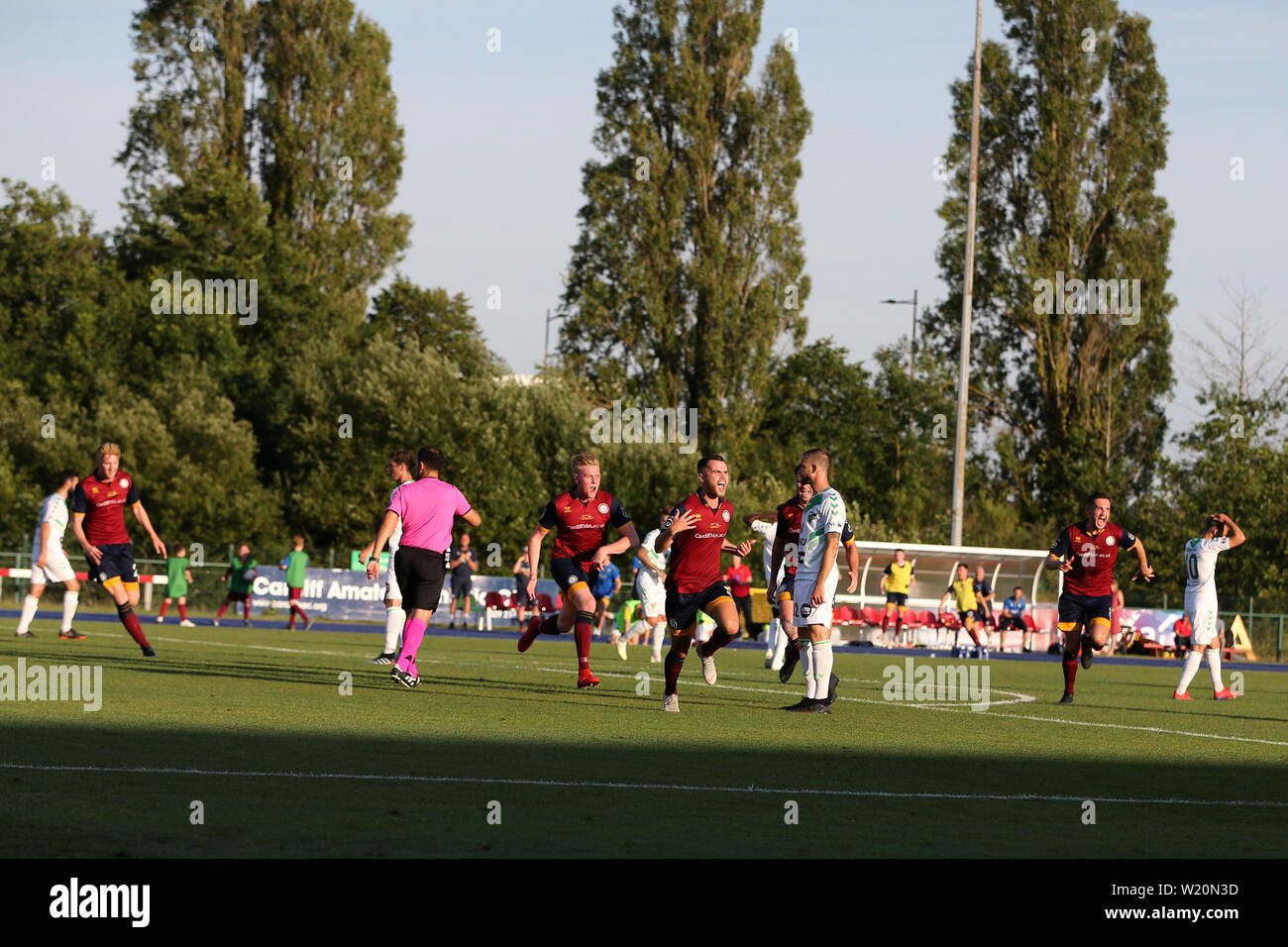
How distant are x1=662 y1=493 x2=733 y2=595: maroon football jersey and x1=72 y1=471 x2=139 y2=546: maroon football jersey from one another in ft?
22.2

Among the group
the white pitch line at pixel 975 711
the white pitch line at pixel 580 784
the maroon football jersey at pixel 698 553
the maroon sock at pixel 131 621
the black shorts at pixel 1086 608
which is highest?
the maroon football jersey at pixel 698 553

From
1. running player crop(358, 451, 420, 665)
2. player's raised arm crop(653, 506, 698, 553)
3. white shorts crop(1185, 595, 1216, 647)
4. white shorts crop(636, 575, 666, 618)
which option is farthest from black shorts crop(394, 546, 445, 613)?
white shorts crop(636, 575, 666, 618)

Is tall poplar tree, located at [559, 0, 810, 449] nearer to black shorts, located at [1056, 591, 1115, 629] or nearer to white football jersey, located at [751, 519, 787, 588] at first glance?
white football jersey, located at [751, 519, 787, 588]

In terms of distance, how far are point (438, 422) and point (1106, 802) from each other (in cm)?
4447

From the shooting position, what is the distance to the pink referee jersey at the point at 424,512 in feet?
46.0

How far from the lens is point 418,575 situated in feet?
45.7

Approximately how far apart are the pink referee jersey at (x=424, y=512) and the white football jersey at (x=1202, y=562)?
8771 millimetres

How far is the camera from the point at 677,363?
175 ft

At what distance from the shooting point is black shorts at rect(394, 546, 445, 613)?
1390 cm

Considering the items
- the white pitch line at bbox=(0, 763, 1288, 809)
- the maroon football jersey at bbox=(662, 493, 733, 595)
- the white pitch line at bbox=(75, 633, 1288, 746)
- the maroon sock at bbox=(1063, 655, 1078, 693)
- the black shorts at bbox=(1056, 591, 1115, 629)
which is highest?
the maroon football jersey at bbox=(662, 493, 733, 595)

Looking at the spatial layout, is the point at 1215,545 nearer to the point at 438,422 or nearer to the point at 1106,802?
the point at 1106,802

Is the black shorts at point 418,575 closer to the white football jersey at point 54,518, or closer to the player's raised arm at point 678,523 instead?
the player's raised arm at point 678,523

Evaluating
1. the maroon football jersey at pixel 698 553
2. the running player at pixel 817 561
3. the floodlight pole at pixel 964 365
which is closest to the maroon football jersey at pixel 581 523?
the maroon football jersey at pixel 698 553
